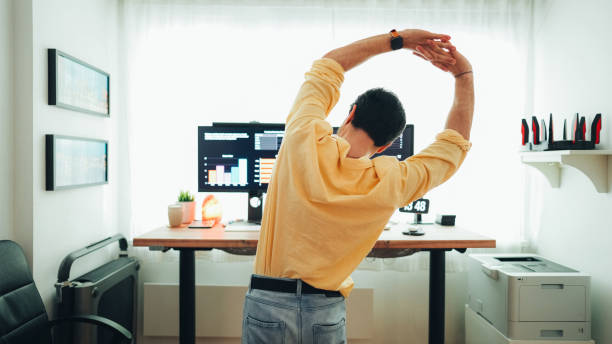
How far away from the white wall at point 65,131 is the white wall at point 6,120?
1.9 inches

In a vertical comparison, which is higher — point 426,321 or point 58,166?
point 58,166

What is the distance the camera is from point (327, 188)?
3.12 ft

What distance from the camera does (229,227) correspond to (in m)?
2.18

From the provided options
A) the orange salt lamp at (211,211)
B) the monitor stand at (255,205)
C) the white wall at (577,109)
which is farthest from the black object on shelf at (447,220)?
the orange salt lamp at (211,211)

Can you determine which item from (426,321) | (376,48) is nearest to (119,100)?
(376,48)

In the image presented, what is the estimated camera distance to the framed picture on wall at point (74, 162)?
1.87m

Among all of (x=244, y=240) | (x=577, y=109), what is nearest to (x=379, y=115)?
(x=244, y=240)

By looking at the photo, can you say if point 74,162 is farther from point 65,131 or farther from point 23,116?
point 23,116

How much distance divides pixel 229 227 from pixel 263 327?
1.20 meters

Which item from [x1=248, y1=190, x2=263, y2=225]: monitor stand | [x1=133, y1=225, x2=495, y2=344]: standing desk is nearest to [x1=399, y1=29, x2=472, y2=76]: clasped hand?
[x1=133, y1=225, x2=495, y2=344]: standing desk

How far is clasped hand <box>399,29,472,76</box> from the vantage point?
1.07 metres

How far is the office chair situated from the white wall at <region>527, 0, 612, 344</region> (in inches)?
95.3

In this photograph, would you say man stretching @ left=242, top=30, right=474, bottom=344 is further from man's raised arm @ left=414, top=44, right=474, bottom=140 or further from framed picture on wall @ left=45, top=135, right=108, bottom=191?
framed picture on wall @ left=45, top=135, right=108, bottom=191

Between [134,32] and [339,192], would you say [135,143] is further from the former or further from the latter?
[339,192]
